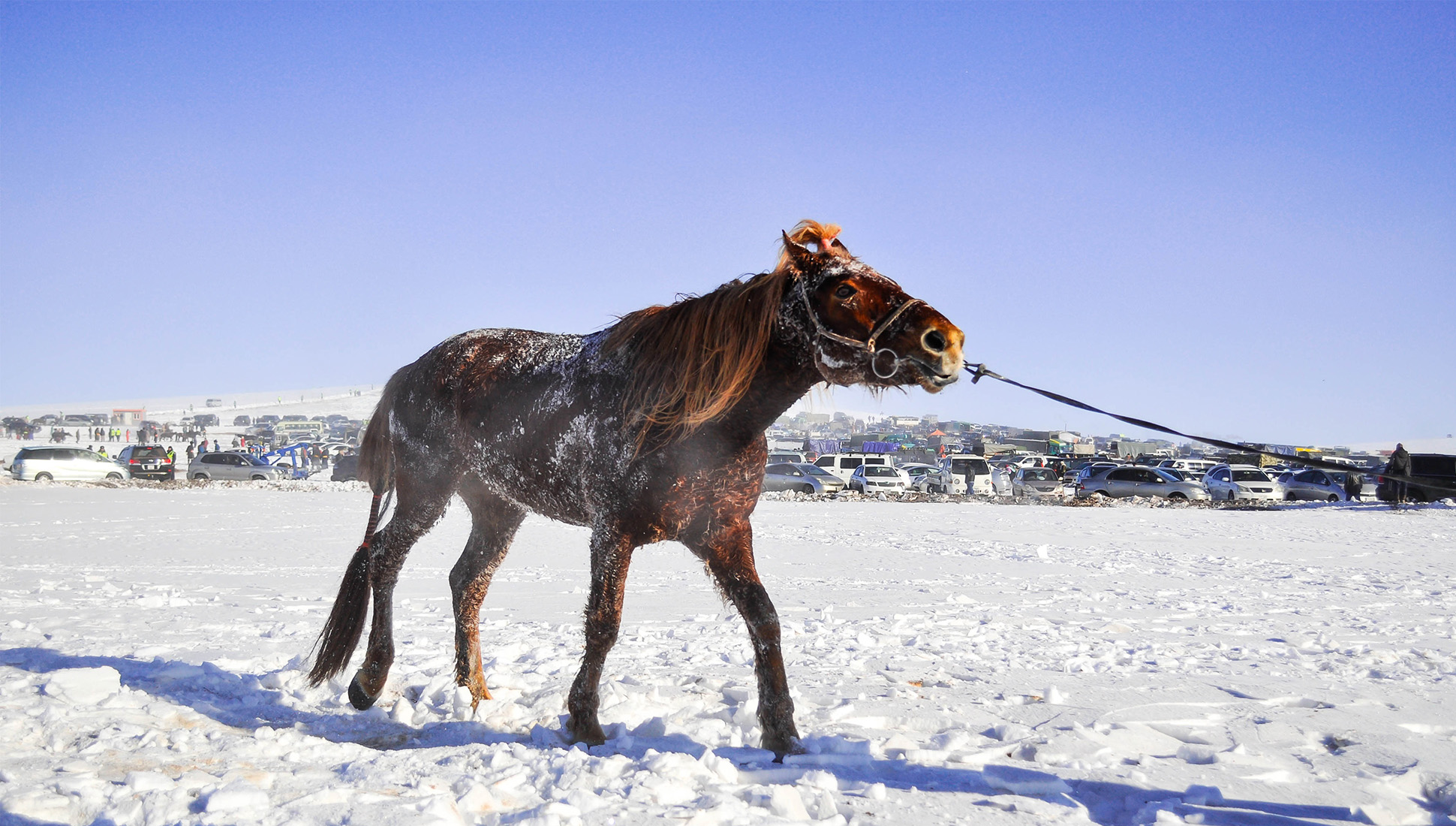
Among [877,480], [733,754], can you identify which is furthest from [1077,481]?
[733,754]

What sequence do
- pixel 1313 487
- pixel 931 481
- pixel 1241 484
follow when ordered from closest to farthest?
pixel 1241 484 < pixel 1313 487 < pixel 931 481

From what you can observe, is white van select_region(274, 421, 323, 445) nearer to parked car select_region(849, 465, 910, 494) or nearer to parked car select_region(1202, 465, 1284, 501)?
parked car select_region(849, 465, 910, 494)

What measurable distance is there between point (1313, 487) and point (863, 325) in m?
32.5

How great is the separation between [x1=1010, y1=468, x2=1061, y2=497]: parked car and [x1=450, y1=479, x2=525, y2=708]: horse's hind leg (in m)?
27.8

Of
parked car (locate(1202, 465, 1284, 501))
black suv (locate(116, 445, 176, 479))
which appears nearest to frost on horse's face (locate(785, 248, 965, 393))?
parked car (locate(1202, 465, 1284, 501))

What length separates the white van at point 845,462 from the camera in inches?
1245

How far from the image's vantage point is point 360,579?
4.55m

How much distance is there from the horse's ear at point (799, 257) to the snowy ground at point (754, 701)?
1.79 metres

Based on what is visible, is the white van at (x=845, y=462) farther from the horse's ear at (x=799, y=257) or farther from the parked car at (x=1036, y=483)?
the horse's ear at (x=799, y=257)

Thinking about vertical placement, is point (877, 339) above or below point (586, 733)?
above

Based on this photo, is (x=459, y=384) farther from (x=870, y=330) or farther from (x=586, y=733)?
(x=870, y=330)

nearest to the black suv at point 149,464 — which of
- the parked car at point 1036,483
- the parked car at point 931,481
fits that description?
the parked car at point 931,481

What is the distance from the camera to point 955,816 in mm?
2738

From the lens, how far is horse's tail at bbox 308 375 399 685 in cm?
438
